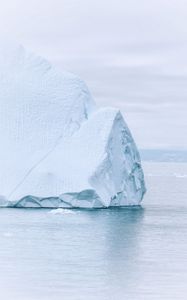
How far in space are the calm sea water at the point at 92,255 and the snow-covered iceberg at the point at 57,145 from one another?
661 mm

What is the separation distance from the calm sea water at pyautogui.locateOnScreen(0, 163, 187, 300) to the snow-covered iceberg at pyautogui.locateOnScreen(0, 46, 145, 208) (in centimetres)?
66

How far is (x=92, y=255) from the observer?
20.2 metres

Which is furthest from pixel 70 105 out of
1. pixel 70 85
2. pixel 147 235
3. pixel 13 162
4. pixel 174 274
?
pixel 174 274

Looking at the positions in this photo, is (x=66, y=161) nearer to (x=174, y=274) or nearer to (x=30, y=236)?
(x=30, y=236)

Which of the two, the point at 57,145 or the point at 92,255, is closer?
the point at 92,255

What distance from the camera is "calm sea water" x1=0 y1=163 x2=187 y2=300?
623 inches

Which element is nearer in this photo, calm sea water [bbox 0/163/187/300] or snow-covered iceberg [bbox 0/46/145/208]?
calm sea water [bbox 0/163/187/300]

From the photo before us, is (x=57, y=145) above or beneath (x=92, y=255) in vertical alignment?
beneath

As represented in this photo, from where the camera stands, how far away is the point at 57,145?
99.9ft

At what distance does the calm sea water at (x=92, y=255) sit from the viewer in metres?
15.8

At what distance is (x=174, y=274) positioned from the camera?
1769 centimetres

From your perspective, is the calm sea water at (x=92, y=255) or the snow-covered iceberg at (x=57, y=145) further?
the snow-covered iceberg at (x=57, y=145)

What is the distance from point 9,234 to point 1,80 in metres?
9.00

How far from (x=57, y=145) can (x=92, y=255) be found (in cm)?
1057
